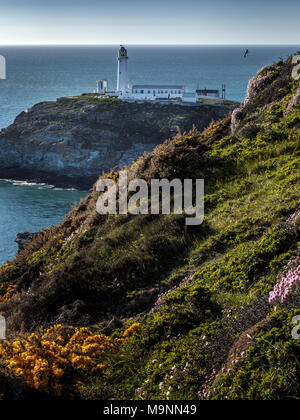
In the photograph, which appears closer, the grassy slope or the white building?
the grassy slope

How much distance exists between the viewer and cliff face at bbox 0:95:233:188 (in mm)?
66125

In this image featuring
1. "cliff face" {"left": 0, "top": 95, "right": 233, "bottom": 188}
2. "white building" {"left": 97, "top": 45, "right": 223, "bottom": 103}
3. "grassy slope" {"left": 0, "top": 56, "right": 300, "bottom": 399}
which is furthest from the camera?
"white building" {"left": 97, "top": 45, "right": 223, "bottom": 103}

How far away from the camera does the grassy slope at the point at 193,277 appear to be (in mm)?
5059

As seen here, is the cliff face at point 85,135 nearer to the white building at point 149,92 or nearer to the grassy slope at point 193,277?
the white building at point 149,92

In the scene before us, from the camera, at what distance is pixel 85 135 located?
7162 cm

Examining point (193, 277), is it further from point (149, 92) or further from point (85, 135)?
point (149, 92)

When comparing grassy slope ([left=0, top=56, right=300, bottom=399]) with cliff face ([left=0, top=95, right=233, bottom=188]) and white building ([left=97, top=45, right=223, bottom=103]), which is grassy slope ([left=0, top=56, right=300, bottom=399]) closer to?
cliff face ([left=0, top=95, right=233, bottom=188])

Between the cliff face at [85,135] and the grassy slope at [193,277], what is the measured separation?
48904 millimetres

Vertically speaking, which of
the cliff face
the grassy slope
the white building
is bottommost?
the grassy slope

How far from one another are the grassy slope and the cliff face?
48.9 metres

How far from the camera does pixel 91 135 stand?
72.1 metres

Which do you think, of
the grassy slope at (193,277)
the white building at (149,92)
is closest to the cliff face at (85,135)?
the white building at (149,92)

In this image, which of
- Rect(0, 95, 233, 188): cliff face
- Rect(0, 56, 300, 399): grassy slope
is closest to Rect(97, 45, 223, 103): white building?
Rect(0, 95, 233, 188): cliff face

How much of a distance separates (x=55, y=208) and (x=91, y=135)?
26140 mm
